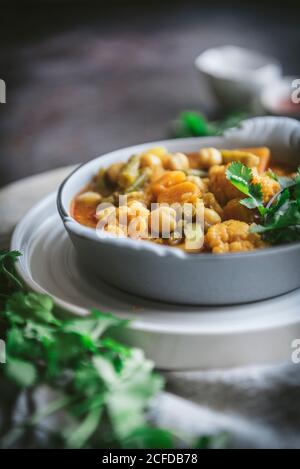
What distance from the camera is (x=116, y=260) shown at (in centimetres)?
137

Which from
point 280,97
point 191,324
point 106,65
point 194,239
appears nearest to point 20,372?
point 191,324

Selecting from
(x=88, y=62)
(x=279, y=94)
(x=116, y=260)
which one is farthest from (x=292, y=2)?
(x=116, y=260)

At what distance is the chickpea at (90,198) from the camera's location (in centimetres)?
165

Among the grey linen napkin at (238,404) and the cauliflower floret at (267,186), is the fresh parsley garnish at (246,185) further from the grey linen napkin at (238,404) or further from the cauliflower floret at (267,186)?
the grey linen napkin at (238,404)

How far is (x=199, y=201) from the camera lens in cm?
149

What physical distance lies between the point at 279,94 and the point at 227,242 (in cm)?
157

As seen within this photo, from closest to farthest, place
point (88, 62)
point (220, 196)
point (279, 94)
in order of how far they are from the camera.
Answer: point (220, 196) < point (279, 94) < point (88, 62)

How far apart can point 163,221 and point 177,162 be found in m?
0.33

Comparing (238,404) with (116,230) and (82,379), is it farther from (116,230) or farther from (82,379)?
(116,230)

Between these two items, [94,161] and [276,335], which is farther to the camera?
[94,161]

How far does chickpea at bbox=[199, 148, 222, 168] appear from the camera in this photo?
174cm

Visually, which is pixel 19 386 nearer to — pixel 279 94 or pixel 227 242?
pixel 227 242

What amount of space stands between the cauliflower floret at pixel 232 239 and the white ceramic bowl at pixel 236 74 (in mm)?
1645

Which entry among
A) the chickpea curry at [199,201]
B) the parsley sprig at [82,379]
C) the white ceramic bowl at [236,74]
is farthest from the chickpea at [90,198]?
the white ceramic bowl at [236,74]
